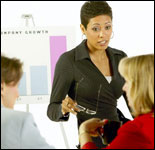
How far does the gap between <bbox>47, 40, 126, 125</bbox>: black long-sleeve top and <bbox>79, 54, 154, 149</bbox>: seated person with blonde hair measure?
57cm

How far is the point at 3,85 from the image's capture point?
1.45 m

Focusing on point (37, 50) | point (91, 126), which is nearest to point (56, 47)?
point (37, 50)

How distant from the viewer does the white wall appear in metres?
3.81

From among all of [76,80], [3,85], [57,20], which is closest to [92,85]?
[76,80]

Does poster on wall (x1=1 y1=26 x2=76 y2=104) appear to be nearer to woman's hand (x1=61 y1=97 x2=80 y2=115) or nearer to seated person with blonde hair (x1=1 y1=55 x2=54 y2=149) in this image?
woman's hand (x1=61 y1=97 x2=80 y2=115)

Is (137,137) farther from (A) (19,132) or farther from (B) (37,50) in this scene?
(B) (37,50)

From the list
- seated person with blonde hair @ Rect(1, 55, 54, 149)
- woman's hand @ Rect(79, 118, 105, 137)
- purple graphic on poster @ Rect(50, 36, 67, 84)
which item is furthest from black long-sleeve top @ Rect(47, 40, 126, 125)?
purple graphic on poster @ Rect(50, 36, 67, 84)

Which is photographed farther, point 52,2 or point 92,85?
point 52,2

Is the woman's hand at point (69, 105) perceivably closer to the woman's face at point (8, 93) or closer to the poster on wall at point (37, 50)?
the woman's face at point (8, 93)

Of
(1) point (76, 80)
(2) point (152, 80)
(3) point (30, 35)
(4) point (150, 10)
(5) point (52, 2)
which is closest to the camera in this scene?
(2) point (152, 80)

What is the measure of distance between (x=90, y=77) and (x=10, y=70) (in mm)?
787

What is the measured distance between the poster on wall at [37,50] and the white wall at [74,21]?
318 millimetres

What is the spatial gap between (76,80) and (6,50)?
1473 millimetres

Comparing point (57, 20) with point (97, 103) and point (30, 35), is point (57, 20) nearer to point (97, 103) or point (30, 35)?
point (30, 35)
